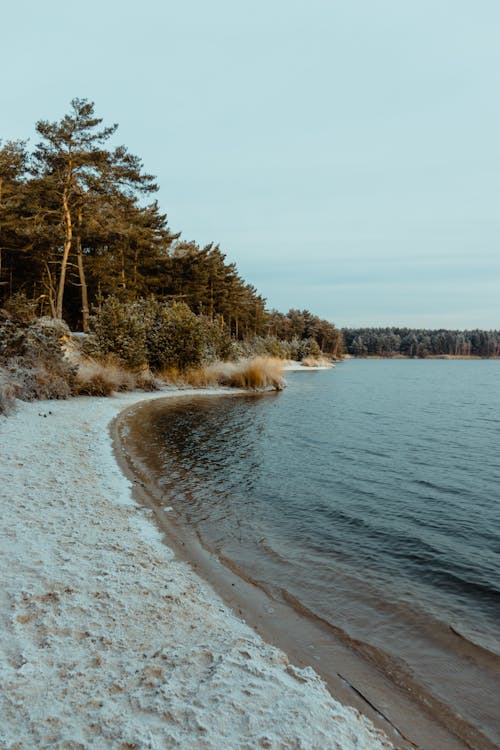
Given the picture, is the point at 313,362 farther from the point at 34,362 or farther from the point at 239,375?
the point at 34,362

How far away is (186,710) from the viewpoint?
7.68ft

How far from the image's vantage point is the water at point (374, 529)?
352 cm

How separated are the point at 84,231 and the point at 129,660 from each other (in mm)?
26401

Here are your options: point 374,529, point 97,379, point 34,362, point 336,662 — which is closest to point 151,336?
point 97,379

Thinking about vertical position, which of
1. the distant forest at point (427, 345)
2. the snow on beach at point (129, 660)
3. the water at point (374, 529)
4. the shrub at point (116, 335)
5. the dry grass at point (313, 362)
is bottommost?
the water at point (374, 529)

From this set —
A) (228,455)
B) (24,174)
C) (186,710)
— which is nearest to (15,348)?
(228,455)

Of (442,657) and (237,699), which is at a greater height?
(237,699)

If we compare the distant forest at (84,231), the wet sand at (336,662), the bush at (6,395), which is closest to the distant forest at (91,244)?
the distant forest at (84,231)

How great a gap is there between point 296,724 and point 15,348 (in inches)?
573

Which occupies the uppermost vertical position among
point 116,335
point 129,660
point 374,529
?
point 116,335

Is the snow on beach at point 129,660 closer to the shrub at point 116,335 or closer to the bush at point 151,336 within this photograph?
the shrub at point 116,335

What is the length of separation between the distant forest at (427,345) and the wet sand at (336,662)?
145 meters

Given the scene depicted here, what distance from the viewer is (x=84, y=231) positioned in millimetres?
25625

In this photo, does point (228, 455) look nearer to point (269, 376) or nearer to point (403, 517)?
point (403, 517)
